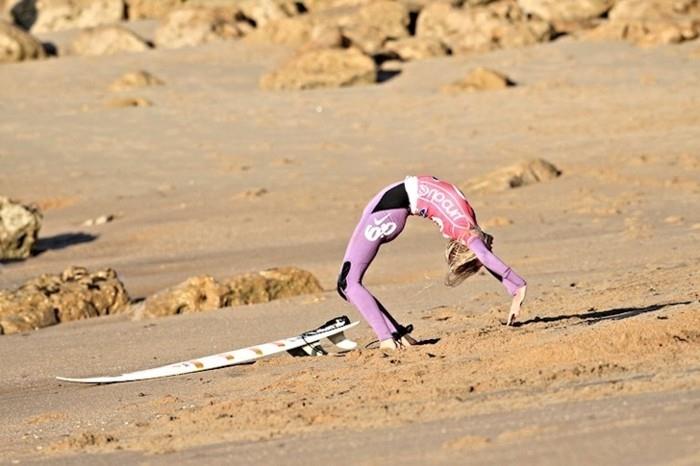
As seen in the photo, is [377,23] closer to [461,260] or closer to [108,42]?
[108,42]

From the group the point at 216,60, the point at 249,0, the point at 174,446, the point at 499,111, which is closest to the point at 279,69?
the point at 216,60

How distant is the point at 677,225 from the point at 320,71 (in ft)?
38.5

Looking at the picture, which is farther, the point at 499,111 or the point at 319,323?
the point at 499,111

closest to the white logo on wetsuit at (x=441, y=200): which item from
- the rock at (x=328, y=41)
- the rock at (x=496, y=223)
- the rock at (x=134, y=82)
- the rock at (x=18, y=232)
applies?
the rock at (x=496, y=223)

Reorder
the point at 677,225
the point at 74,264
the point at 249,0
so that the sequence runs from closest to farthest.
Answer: the point at 677,225 < the point at 74,264 < the point at 249,0

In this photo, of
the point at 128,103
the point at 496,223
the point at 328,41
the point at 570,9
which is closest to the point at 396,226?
the point at 496,223

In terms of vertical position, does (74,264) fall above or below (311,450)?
below

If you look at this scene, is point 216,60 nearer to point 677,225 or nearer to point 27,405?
point 677,225

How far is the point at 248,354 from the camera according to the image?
321 inches

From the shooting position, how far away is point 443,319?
9.32 meters

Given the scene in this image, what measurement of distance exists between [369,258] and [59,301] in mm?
3678

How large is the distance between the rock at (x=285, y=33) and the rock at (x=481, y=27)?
2.21 metres

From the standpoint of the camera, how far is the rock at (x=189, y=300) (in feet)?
34.8

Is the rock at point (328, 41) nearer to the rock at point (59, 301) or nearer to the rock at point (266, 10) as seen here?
the rock at point (266, 10)
